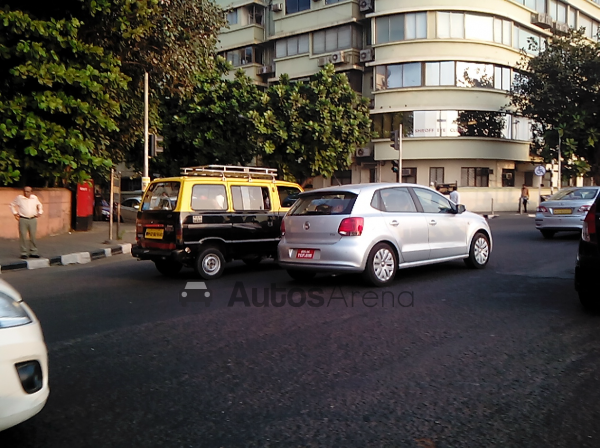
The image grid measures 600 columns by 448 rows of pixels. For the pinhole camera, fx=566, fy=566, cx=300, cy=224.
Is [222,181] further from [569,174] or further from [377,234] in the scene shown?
[569,174]

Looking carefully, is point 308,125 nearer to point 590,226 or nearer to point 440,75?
point 440,75

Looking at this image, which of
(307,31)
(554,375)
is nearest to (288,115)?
(307,31)

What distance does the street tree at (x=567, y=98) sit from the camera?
3453 cm

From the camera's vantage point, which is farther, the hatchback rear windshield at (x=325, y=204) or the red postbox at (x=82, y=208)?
the red postbox at (x=82, y=208)

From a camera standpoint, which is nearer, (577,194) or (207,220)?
(207,220)

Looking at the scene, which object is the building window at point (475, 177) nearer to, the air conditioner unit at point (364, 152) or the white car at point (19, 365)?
the air conditioner unit at point (364, 152)

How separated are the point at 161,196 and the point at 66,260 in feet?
16.2

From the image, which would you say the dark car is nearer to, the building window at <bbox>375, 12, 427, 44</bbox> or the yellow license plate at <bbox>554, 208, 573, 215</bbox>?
the yellow license plate at <bbox>554, 208, 573, 215</bbox>

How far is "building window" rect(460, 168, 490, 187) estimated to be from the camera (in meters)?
38.2

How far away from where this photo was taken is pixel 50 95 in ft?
48.4

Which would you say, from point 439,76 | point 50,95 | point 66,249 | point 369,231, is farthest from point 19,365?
point 439,76

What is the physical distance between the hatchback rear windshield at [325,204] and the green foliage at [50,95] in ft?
28.2

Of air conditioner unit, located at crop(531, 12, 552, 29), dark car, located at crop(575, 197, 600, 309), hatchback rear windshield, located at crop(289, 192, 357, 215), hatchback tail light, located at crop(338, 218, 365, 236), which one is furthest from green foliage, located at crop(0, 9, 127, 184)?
air conditioner unit, located at crop(531, 12, 552, 29)

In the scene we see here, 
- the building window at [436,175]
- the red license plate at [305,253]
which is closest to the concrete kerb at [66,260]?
the red license plate at [305,253]
